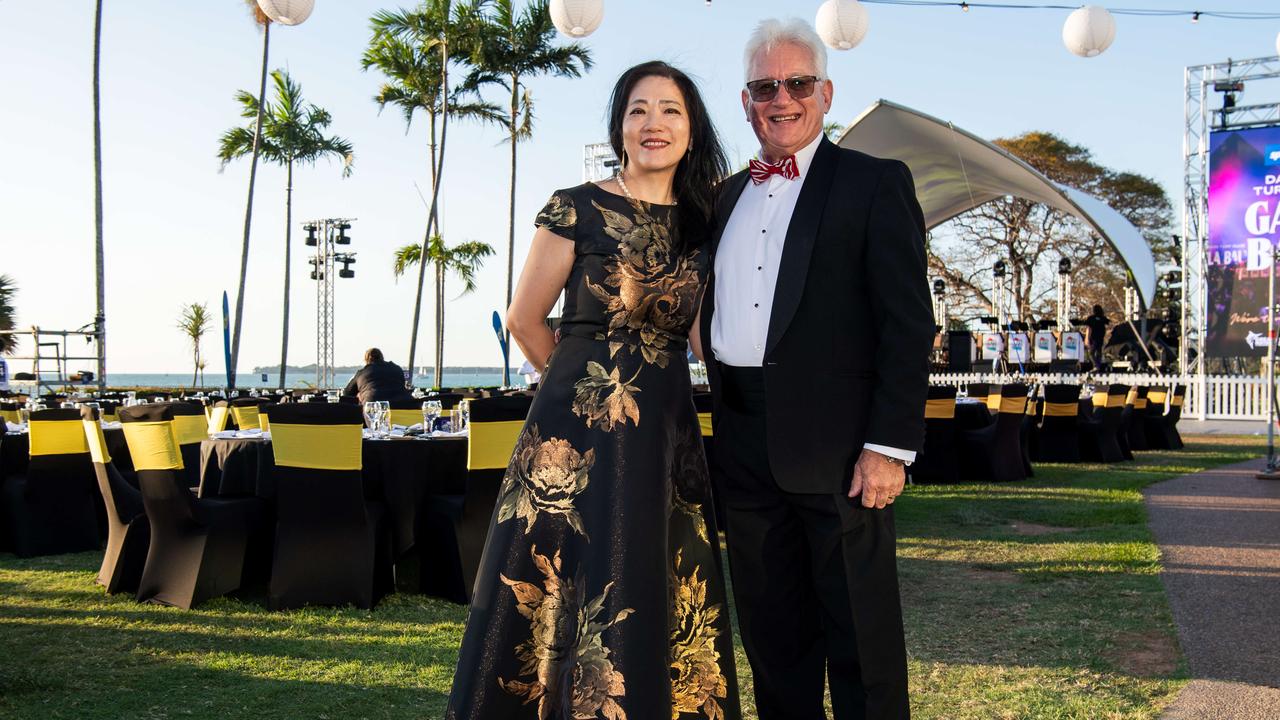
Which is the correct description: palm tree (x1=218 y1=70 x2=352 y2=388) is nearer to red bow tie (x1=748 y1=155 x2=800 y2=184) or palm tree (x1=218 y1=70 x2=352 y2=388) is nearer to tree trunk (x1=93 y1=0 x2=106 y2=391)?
tree trunk (x1=93 y1=0 x2=106 y2=391)

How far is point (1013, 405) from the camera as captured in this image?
9.86m

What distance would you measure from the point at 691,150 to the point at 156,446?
337 cm

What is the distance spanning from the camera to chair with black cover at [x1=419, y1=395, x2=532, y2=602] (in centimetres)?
470

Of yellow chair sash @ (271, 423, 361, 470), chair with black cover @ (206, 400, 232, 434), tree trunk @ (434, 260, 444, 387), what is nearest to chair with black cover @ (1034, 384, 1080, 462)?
chair with black cover @ (206, 400, 232, 434)

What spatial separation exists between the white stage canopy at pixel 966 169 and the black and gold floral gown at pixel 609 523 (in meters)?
17.8

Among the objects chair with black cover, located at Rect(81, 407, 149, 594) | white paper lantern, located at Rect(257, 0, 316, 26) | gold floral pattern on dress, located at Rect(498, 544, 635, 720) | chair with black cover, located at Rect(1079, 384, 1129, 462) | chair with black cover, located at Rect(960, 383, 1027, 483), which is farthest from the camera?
chair with black cover, located at Rect(1079, 384, 1129, 462)

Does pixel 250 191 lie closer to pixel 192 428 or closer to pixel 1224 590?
pixel 192 428

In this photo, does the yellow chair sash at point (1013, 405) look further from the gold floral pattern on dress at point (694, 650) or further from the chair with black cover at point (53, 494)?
the gold floral pattern on dress at point (694, 650)

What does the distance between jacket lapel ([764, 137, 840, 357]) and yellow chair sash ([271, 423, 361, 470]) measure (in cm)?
280

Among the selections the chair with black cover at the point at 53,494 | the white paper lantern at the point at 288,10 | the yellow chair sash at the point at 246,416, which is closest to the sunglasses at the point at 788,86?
the chair with black cover at the point at 53,494

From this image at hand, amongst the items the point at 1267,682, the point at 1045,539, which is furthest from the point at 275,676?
the point at 1045,539


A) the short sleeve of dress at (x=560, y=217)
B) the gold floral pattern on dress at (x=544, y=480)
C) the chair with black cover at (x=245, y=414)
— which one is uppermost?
the short sleeve of dress at (x=560, y=217)

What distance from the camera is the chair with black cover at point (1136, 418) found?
13398 millimetres

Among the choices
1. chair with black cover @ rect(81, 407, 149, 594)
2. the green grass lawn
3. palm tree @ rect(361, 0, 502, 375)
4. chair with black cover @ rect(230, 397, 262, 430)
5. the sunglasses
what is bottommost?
the green grass lawn
